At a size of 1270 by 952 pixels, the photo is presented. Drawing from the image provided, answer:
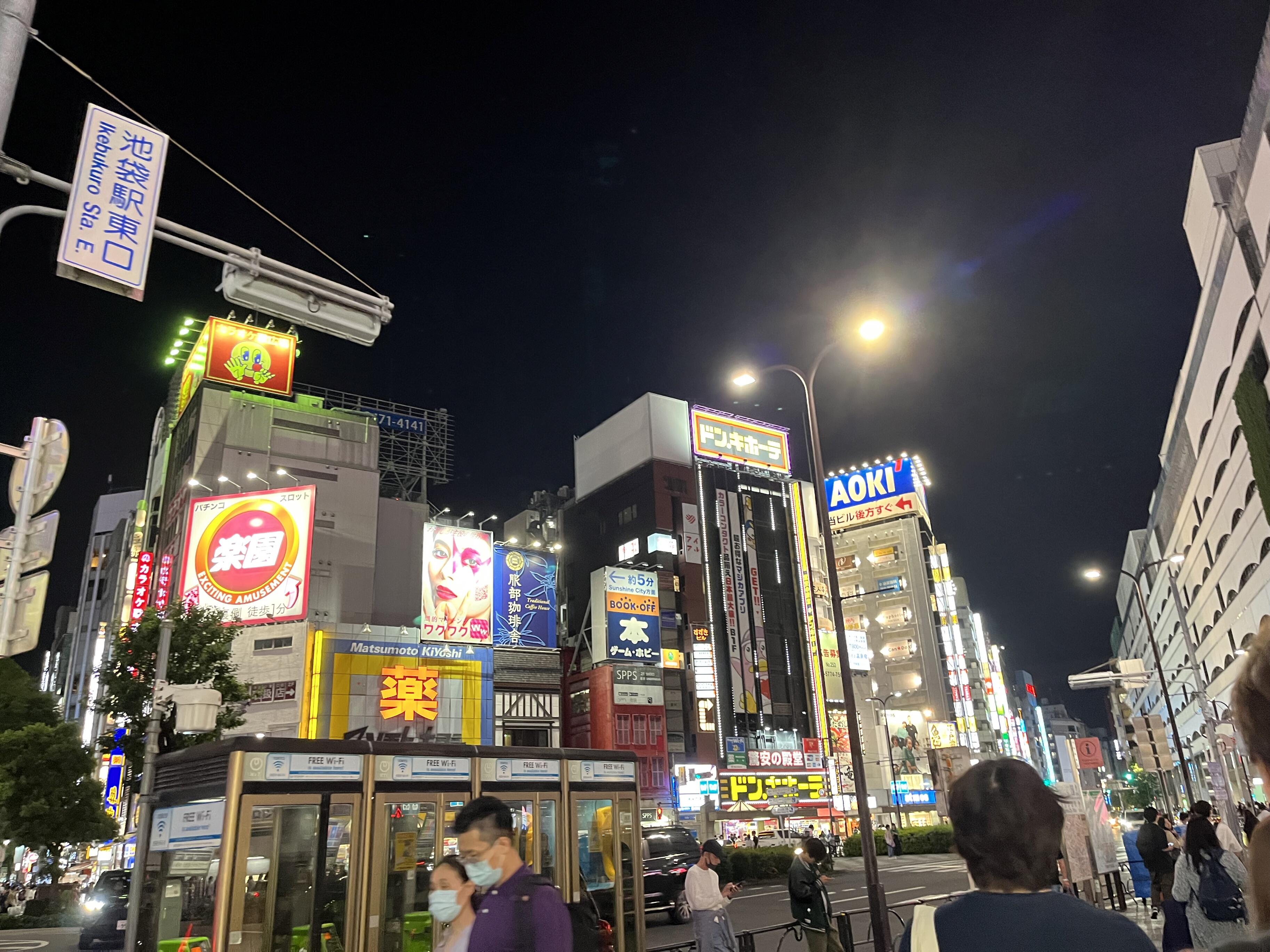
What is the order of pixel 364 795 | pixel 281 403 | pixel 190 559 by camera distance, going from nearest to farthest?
pixel 364 795 < pixel 190 559 < pixel 281 403

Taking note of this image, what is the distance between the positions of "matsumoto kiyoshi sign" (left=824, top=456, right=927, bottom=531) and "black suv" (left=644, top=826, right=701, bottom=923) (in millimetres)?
75706

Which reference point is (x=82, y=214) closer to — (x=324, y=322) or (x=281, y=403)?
(x=324, y=322)

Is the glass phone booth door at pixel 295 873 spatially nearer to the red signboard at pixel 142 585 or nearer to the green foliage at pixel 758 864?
the green foliage at pixel 758 864

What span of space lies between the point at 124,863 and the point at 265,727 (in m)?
16.0

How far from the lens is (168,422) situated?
66562mm

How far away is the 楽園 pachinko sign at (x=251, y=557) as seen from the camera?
38156 millimetres

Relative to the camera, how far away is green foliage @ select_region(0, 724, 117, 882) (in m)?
27.8

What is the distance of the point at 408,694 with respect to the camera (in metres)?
48.8

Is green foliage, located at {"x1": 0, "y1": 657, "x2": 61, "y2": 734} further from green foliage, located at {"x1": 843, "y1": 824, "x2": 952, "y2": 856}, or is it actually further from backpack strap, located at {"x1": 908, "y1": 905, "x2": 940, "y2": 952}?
green foliage, located at {"x1": 843, "y1": 824, "x2": 952, "y2": 856}

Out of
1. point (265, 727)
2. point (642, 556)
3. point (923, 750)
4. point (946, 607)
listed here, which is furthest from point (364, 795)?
point (946, 607)

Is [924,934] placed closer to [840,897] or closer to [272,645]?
[840,897]

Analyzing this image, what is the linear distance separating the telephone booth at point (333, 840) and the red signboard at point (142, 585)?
38.7 meters

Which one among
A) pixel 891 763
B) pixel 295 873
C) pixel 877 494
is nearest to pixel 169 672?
pixel 295 873

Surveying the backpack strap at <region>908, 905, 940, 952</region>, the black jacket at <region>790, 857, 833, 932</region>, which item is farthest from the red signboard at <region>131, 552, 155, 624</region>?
the backpack strap at <region>908, 905, 940, 952</region>
